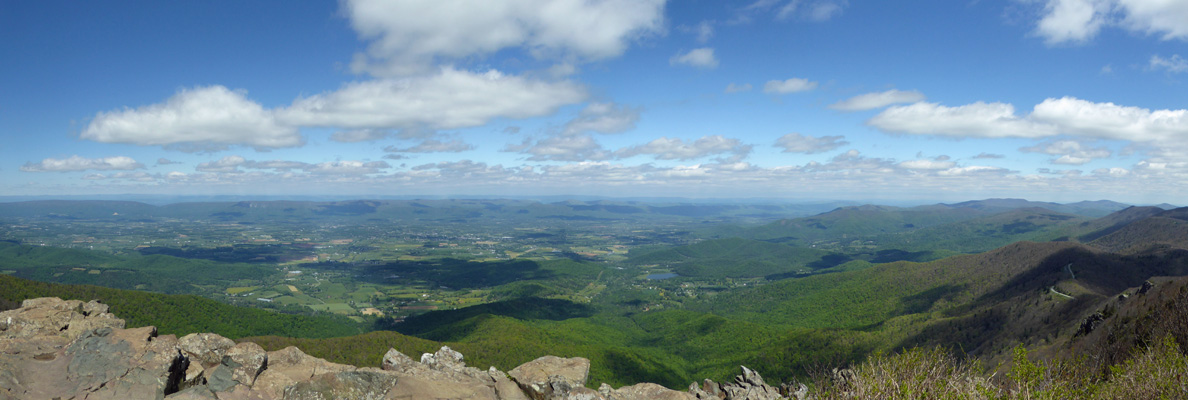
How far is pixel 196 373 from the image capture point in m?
26.3

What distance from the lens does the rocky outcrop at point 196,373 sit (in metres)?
23.5

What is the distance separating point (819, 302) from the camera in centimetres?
18662

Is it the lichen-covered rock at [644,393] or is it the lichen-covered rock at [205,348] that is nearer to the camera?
the lichen-covered rock at [205,348]

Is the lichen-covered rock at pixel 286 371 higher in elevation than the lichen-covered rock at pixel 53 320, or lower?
lower

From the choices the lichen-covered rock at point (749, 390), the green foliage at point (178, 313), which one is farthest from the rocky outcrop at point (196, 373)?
the green foliage at point (178, 313)

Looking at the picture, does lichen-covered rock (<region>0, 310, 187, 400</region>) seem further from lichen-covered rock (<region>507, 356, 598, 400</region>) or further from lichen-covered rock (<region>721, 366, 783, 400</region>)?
lichen-covered rock (<region>721, 366, 783, 400</region>)

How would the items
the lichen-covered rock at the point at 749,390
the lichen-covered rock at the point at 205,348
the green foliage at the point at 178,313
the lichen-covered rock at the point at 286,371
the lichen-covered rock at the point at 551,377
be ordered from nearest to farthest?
the lichen-covered rock at the point at 286,371 < the lichen-covered rock at the point at 205,348 < the lichen-covered rock at the point at 551,377 < the lichen-covered rock at the point at 749,390 < the green foliage at the point at 178,313

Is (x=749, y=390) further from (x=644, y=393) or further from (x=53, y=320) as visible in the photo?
(x=53, y=320)

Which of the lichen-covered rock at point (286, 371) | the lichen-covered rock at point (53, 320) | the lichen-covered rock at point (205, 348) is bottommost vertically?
the lichen-covered rock at point (286, 371)

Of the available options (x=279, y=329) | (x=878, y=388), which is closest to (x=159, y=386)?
(x=878, y=388)

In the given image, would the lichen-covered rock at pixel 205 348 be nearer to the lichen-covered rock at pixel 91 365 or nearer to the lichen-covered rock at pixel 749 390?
the lichen-covered rock at pixel 91 365

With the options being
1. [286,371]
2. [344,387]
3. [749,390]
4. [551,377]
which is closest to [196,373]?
[286,371]

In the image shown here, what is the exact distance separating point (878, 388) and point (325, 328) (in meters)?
167

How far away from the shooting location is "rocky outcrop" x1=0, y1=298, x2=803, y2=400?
23516 mm
